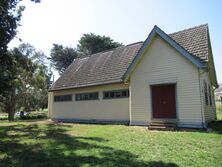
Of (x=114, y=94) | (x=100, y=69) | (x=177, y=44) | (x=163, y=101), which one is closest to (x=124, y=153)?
(x=163, y=101)

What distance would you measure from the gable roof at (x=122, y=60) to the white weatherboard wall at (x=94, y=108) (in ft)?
1.96

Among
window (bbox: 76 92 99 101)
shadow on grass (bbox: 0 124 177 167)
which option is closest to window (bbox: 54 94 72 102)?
window (bbox: 76 92 99 101)

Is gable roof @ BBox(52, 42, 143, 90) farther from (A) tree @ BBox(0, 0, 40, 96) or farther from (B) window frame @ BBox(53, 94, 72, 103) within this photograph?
(A) tree @ BBox(0, 0, 40, 96)

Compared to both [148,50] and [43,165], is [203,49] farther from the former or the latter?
[43,165]

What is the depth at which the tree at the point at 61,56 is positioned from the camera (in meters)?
54.2

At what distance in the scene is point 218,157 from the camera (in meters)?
6.98

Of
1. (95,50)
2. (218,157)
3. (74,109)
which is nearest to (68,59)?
A: (95,50)

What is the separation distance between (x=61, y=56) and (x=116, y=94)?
3907 cm

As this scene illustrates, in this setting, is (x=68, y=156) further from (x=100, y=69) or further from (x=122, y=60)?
(x=100, y=69)

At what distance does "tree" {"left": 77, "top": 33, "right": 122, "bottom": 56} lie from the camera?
4775 cm

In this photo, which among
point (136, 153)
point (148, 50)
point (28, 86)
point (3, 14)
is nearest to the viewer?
point (136, 153)

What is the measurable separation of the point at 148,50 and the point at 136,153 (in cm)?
913

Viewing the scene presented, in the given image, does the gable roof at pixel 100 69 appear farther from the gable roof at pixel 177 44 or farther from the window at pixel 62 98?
the gable roof at pixel 177 44

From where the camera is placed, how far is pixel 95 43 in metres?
48.5
